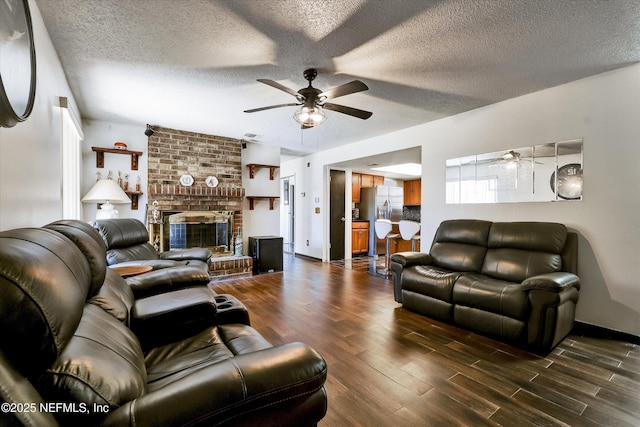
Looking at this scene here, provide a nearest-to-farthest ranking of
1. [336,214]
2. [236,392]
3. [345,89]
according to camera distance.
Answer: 1. [236,392]
2. [345,89]
3. [336,214]

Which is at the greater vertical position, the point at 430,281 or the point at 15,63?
the point at 15,63

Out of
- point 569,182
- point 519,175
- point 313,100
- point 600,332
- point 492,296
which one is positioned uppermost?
point 313,100

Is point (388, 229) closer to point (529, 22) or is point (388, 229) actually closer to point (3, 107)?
point (529, 22)

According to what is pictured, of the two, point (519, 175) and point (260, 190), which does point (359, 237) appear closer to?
point (260, 190)

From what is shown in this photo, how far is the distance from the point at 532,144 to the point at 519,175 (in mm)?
353

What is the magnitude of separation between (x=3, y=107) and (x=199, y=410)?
1458 millimetres

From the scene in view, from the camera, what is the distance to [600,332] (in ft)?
8.97

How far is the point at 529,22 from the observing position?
6.49 feet

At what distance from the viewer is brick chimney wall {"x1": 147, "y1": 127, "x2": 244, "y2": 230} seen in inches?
181

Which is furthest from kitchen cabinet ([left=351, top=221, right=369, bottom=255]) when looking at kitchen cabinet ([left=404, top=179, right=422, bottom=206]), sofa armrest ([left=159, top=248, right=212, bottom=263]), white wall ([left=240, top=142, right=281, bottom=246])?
sofa armrest ([left=159, top=248, right=212, bottom=263])

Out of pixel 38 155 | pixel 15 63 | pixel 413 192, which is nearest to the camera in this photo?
pixel 15 63

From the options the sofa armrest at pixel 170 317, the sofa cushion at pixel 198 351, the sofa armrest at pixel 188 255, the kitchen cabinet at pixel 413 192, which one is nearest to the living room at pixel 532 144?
the sofa armrest at pixel 170 317

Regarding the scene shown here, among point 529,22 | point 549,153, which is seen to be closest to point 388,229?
point 549,153

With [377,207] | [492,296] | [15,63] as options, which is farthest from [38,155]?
[377,207]
